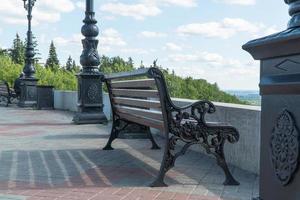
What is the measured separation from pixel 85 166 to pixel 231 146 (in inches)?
70.9

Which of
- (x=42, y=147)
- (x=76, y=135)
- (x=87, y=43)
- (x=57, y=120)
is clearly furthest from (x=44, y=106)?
(x=42, y=147)

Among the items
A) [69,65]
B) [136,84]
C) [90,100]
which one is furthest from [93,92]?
[69,65]

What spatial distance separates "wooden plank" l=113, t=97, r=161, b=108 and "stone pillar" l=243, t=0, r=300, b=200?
10.9 feet

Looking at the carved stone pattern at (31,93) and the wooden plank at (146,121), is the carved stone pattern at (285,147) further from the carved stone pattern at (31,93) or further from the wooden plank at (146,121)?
the carved stone pattern at (31,93)

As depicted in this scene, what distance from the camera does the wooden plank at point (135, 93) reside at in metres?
5.56

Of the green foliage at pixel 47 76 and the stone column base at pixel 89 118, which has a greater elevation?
the green foliage at pixel 47 76

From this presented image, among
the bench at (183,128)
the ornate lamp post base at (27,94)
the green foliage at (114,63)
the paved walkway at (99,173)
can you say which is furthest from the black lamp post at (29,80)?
the bench at (183,128)

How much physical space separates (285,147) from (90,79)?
422 inches

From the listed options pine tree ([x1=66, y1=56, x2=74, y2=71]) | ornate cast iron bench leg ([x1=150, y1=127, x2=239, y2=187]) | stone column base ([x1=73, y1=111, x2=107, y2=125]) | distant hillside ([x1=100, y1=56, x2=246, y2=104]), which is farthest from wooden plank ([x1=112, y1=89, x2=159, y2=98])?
pine tree ([x1=66, y1=56, x2=74, y2=71])

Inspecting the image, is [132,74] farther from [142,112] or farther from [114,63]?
[114,63]

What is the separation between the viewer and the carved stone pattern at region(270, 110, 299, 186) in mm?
1789

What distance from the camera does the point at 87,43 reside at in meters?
12.6

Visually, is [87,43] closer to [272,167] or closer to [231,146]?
[231,146]

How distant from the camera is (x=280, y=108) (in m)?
1.90
